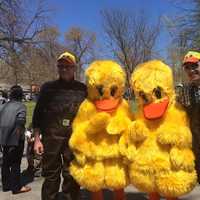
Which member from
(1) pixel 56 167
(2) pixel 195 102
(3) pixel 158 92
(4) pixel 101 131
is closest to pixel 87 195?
(1) pixel 56 167

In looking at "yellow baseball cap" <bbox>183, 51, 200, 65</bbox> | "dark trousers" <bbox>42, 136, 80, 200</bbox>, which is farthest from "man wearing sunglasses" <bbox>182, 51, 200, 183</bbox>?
"dark trousers" <bbox>42, 136, 80, 200</bbox>

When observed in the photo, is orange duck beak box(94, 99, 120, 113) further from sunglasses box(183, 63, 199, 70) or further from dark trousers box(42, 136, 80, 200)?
sunglasses box(183, 63, 199, 70)

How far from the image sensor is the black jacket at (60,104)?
5121 mm

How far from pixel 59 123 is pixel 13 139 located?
69.4 inches

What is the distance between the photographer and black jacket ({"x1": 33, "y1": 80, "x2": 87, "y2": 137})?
5.12 metres

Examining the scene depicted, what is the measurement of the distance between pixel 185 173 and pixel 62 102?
1.64 metres

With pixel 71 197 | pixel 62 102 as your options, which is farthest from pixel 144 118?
pixel 71 197

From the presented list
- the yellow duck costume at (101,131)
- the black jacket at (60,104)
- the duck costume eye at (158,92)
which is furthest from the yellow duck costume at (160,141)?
the black jacket at (60,104)

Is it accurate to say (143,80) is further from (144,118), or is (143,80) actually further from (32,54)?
(32,54)

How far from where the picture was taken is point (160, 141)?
175 inches

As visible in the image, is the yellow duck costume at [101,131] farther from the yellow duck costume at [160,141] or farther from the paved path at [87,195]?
the paved path at [87,195]

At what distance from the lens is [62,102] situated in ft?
16.8

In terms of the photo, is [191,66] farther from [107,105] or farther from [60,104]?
[60,104]

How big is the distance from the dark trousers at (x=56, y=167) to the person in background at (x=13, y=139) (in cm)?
159
